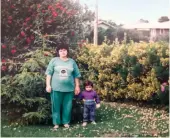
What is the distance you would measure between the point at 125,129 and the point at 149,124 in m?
0.68

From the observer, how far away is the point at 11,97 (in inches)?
279

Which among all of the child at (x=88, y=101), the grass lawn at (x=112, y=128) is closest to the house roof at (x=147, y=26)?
the grass lawn at (x=112, y=128)

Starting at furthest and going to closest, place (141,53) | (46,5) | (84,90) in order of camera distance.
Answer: (141,53) → (46,5) → (84,90)

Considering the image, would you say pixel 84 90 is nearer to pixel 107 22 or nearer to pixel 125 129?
pixel 125 129

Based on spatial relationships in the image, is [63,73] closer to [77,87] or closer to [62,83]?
[62,83]

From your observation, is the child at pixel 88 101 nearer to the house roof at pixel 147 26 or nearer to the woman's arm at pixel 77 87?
the woman's arm at pixel 77 87

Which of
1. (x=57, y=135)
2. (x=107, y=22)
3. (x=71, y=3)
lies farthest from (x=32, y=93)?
(x=107, y=22)

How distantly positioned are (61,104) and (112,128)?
107 centimetres

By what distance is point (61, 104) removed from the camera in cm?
724

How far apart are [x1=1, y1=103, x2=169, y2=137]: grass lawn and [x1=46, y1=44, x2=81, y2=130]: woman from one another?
29 centimetres

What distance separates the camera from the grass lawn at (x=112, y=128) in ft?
21.4

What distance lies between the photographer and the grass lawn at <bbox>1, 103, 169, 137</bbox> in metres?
6.54

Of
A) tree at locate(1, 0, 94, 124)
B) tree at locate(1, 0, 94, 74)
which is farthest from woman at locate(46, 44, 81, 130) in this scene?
tree at locate(1, 0, 94, 74)

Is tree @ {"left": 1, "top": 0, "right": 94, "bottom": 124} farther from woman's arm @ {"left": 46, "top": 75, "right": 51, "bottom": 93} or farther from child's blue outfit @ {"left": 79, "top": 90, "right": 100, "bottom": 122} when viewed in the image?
child's blue outfit @ {"left": 79, "top": 90, "right": 100, "bottom": 122}
